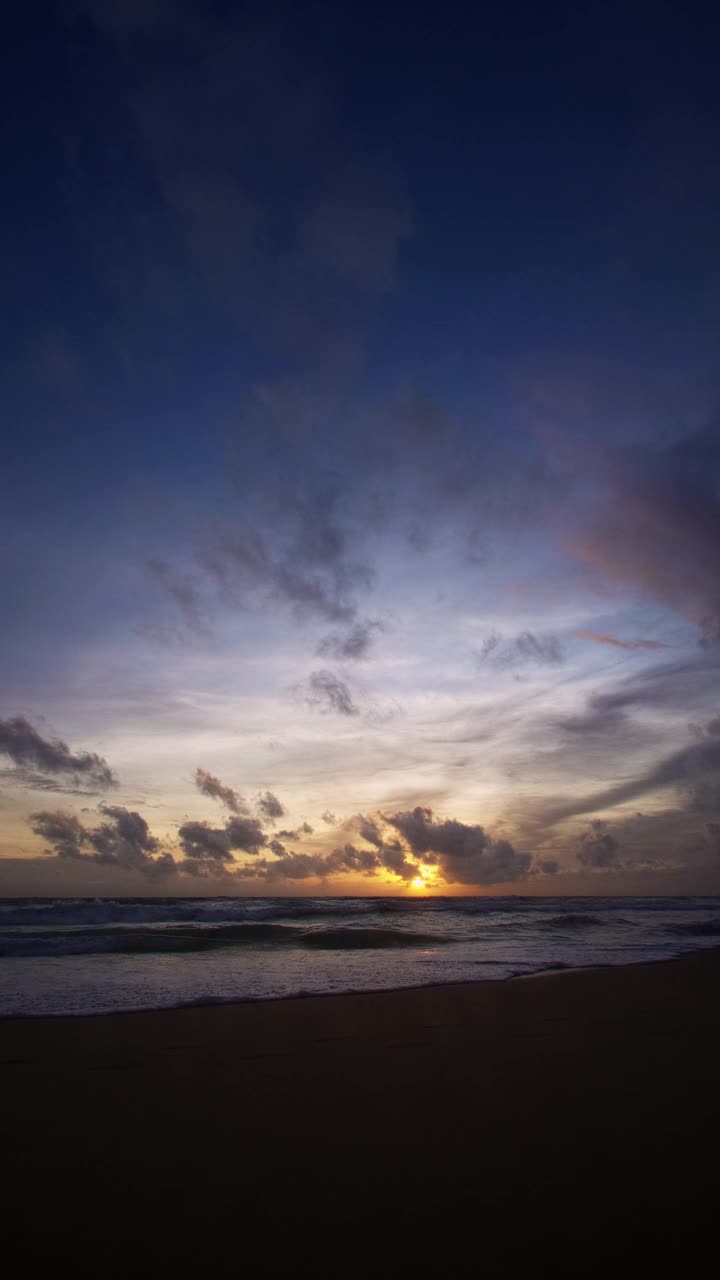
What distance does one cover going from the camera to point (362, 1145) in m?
4.17

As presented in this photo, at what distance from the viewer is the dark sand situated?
3.11 metres

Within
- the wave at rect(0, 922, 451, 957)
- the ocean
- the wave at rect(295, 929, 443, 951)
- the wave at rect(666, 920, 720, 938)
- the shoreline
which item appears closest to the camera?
the shoreline

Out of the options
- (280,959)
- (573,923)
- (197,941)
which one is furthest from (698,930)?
(197,941)

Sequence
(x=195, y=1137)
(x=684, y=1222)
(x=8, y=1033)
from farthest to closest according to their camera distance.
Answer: (x=8, y=1033) → (x=195, y=1137) → (x=684, y=1222)

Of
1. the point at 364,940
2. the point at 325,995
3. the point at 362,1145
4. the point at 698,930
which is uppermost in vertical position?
the point at 362,1145

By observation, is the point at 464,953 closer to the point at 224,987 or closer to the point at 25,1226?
the point at 224,987

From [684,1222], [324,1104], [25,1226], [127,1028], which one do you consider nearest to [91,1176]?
[25,1226]

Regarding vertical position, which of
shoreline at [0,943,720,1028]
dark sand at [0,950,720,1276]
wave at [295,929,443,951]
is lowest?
wave at [295,929,443,951]

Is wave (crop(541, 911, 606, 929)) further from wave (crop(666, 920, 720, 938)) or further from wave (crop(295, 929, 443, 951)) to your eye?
wave (crop(295, 929, 443, 951))

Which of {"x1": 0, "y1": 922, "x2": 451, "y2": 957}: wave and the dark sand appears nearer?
the dark sand

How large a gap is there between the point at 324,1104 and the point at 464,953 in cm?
1157

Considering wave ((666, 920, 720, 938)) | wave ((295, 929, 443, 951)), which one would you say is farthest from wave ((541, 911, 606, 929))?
wave ((295, 929, 443, 951))

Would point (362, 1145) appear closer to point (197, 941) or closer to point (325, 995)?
point (325, 995)

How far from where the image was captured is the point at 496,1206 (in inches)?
135
